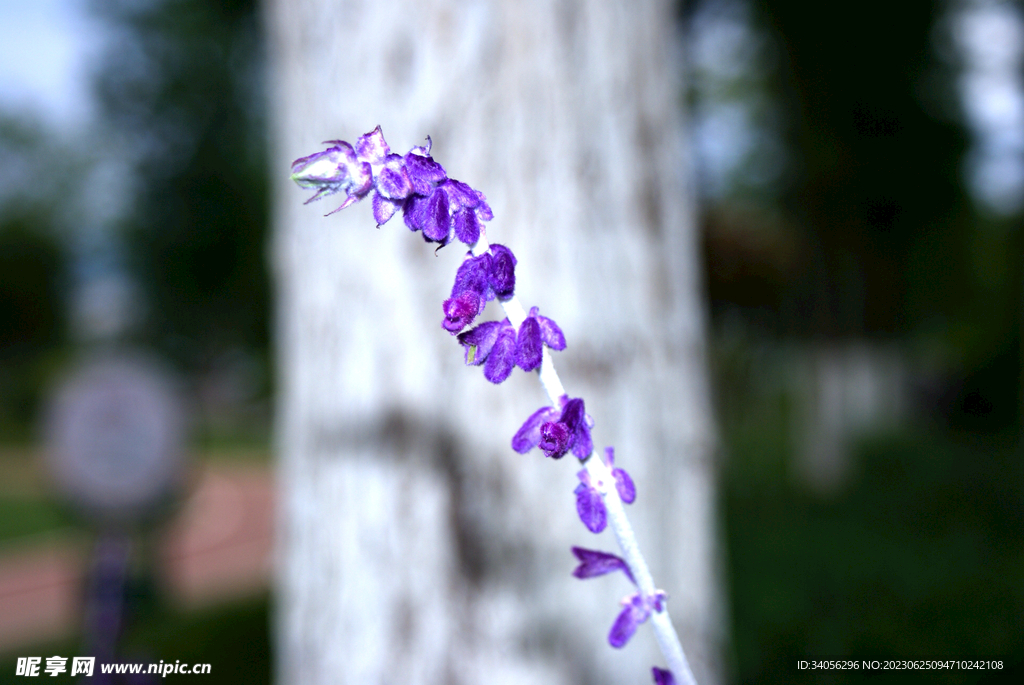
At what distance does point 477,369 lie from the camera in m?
1.84

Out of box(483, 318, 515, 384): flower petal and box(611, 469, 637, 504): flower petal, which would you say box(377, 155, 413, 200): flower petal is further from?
box(611, 469, 637, 504): flower petal

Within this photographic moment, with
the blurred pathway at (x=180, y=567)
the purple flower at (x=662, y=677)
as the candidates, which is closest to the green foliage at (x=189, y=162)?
the blurred pathway at (x=180, y=567)

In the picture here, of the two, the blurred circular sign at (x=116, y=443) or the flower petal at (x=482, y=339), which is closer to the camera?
the flower petal at (x=482, y=339)

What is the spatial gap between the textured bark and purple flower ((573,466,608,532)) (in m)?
1.31

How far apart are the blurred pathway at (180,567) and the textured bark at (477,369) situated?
10.2ft

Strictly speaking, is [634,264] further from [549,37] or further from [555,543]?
[555,543]

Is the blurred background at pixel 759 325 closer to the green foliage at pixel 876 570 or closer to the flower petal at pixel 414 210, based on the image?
the green foliage at pixel 876 570

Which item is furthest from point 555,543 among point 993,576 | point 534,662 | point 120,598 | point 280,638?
point 993,576

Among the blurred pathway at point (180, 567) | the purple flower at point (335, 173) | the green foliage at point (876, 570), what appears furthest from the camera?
the blurred pathway at point (180, 567)

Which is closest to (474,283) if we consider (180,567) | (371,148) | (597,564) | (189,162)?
(371,148)

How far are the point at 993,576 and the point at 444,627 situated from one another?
5777 millimetres

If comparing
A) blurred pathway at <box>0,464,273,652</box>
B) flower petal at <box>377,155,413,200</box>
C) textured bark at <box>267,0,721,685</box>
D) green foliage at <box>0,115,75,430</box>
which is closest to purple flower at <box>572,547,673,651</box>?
flower petal at <box>377,155,413,200</box>

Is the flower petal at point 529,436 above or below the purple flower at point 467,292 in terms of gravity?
below

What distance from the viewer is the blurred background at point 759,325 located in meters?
5.66
